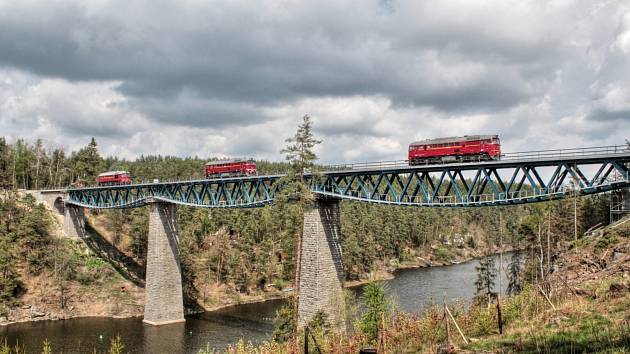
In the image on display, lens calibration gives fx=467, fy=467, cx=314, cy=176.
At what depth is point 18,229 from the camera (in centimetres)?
6762

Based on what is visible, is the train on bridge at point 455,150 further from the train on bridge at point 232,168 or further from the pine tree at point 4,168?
the pine tree at point 4,168

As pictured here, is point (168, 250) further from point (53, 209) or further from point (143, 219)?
point (53, 209)

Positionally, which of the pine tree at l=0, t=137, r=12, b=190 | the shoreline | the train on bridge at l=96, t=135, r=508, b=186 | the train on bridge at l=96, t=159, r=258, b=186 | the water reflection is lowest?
the water reflection

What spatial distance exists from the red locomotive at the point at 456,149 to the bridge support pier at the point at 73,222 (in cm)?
6341

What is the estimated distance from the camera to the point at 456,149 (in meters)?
38.5

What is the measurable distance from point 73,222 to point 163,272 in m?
30.5

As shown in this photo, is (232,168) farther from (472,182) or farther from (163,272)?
(472,182)

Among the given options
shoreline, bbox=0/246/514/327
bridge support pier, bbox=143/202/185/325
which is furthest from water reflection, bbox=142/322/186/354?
shoreline, bbox=0/246/514/327

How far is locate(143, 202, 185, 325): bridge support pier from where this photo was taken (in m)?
58.7

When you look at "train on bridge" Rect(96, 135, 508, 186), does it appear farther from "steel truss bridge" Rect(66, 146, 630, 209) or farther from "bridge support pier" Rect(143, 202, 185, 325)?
"bridge support pier" Rect(143, 202, 185, 325)

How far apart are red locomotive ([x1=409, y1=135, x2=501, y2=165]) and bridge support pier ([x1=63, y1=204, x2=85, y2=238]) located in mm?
63412

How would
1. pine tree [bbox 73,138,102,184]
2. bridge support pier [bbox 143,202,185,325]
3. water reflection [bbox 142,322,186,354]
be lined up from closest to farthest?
water reflection [bbox 142,322,186,354], bridge support pier [bbox 143,202,185,325], pine tree [bbox 73,138,102,184]

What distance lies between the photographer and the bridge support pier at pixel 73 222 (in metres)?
79.5

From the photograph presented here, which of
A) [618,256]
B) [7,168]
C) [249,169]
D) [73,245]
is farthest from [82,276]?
[618,256]
